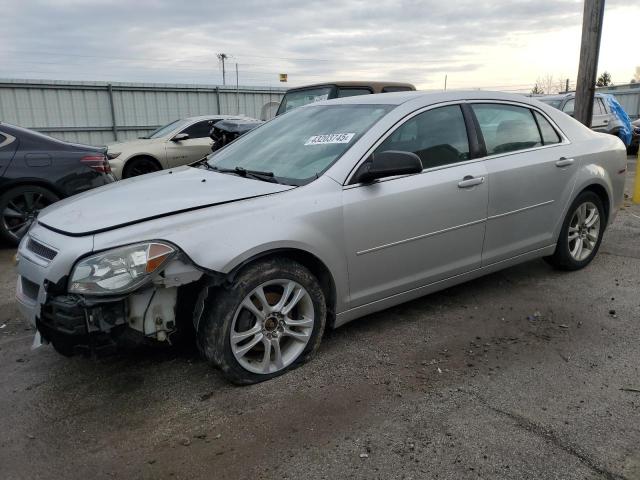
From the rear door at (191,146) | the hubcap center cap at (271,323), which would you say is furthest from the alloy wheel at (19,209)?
the hubcap center cap at (271,323)

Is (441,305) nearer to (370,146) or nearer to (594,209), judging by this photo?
(370,146)

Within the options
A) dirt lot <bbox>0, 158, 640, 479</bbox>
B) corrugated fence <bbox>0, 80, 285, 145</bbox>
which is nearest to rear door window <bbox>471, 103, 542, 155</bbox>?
dirt lot <bbox>0, 158, 640, 479</bbox>

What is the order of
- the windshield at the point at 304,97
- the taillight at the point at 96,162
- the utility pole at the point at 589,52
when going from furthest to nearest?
the windshield at the point at 304,97, the utility pole at the point at 589,52, the taillight at the point at 96,162

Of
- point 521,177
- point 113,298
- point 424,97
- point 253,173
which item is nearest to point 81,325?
point 113,298

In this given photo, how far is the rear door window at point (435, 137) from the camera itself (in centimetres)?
369

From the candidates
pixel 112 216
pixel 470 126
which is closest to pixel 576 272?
pixel 470 126

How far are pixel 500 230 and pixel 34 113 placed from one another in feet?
44.7

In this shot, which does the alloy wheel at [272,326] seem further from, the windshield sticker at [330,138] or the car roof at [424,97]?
the car roof at [424,97]

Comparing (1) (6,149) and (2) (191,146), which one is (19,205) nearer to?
(1) (6,149)

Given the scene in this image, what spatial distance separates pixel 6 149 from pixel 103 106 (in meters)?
9.61

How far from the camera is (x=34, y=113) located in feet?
46.2

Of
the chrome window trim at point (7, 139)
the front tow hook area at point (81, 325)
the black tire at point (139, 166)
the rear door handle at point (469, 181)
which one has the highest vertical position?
the chrome window trim at point (7, 139)

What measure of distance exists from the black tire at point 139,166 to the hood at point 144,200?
6.68m

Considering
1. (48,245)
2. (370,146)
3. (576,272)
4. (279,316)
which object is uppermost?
(370,146)
